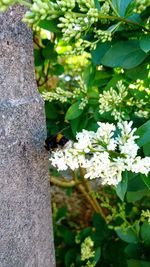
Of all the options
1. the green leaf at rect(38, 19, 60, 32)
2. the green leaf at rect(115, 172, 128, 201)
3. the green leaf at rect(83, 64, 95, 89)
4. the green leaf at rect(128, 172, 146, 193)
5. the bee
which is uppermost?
the green leaf at rect(38, 19, 60, 32)

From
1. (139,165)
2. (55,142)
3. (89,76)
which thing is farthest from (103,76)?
(139,165)

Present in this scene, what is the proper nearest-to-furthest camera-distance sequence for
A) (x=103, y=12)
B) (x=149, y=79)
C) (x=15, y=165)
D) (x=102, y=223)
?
(x=103, y=12), (x=15, y=165), (x=149, y=79), (x=102, y=223)

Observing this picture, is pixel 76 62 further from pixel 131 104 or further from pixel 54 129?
pixel 131 104

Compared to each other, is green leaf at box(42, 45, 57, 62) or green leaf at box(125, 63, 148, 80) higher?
green leaf at box(42, 45, 57, 62)

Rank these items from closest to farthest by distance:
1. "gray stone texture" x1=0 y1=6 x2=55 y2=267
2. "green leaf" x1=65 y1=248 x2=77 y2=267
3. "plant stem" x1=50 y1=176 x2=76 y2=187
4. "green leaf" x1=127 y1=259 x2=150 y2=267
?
"gray stone texture" x1=0 y1=6 x2=55 y2=267 → "green leaf" x1=127 y1=259 x2=150 y2=267 → "green leaf" x1=65 y1=248 x2=77 y2=267 → "plant stem" x1=50 y1=176 x2=76 y2=187

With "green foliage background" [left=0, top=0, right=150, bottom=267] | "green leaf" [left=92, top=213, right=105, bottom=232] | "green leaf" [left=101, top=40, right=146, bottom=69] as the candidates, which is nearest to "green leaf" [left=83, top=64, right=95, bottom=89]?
"green foliage background" [left=0, top=0, right=150, bottom=267]

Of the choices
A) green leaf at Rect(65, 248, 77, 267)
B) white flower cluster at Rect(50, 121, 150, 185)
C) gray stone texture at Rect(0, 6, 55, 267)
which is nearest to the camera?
white flower cluster at Rect(50, 121, 150, 185)

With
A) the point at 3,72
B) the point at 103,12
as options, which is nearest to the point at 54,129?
the point at 3,72

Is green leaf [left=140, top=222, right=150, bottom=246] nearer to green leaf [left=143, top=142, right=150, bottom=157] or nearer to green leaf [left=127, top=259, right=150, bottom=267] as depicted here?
green leaf [left=127, top=259, right=150, bottom=267]
